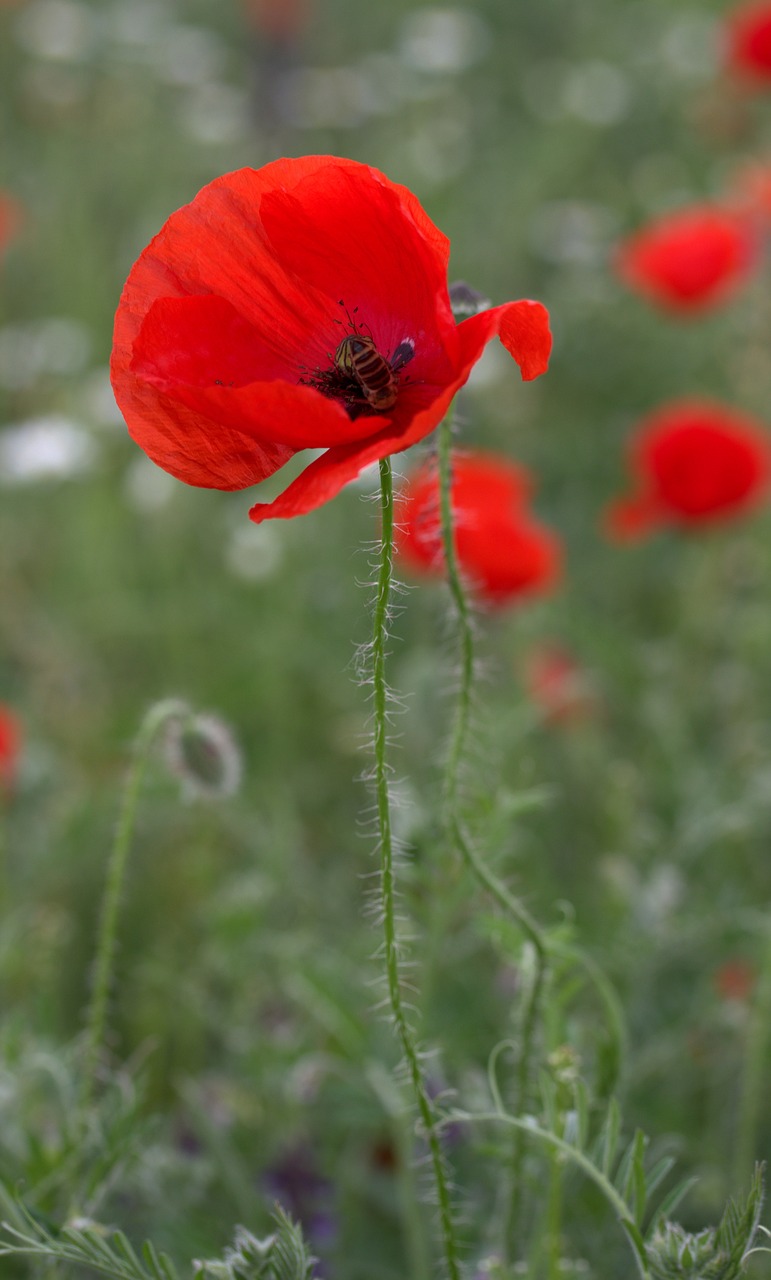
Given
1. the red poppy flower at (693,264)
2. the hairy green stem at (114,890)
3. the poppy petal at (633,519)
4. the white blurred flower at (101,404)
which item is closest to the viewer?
the hairy green stem at (114,890)

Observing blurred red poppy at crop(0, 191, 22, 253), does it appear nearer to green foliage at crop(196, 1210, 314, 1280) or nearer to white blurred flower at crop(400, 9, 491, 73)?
white blurred flower at crop(400, 9, 491, 73)

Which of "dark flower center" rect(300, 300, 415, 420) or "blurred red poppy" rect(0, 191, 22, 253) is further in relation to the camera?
"blurred red poppy" rect(0, 191, 22, 253)

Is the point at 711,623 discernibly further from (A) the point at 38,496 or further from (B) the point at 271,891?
(A) the point at 38,496

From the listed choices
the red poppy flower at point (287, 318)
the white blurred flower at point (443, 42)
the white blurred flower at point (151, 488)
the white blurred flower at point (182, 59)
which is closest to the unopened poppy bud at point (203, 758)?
the red poppy flower at point (287, 318)

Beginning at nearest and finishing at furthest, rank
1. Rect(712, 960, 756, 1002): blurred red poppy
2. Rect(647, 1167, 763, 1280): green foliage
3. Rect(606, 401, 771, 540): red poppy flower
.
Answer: Rect(647, 1167, 763, 1280): green foliage
Rect(712, 960, 756, 1002): blurred red poppy
Rect(606, 401, 771, 540): red poppy flower

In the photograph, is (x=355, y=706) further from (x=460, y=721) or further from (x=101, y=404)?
(x=460, y=721)

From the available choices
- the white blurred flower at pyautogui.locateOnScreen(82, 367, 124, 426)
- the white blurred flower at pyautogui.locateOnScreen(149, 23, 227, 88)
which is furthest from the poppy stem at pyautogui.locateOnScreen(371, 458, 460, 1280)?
the white blurred flower at pyautogui.locateOnScreen(149, 23, 227, 88)

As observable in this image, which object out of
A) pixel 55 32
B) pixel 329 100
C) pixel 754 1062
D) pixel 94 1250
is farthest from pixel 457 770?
pixel 55 32

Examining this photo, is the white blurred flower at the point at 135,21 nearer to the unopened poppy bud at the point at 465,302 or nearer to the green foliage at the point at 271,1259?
the unopened poppy bud at the point at 465,302
